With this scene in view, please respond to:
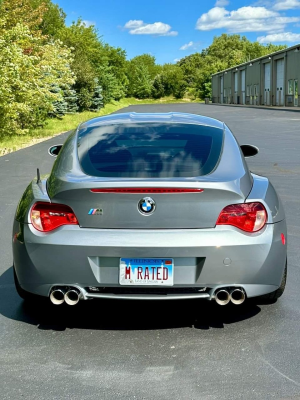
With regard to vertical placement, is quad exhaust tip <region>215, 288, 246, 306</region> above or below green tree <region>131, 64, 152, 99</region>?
above

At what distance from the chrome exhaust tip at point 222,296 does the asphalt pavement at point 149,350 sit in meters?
0.26

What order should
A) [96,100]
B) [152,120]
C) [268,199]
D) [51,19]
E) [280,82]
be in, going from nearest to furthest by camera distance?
[268,199], [152,120], [96,100], [280,82], [51,19]

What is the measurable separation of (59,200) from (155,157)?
2.64 ft

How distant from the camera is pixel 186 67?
155875mm

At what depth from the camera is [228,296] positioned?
4000 mm

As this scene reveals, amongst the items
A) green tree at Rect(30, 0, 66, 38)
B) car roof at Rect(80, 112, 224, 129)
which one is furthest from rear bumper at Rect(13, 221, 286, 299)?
green tree at Rect(30, 0, 66, 38)

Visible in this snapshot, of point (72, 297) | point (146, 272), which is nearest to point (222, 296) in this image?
point (146, 272)

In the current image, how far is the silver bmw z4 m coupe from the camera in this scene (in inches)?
152

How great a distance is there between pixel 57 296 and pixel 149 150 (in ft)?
4.17

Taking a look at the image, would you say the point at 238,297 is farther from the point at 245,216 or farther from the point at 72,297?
the point at 72,297

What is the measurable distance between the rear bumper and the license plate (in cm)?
4

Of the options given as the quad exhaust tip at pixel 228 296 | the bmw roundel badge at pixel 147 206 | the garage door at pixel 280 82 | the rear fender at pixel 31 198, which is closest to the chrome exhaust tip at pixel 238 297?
the quad exhaust tip at pixel 228 296

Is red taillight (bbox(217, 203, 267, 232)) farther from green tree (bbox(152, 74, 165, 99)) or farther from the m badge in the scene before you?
green tree (bbox(152, 74, 165, 99))

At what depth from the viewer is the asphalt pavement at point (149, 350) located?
3.30 meters
